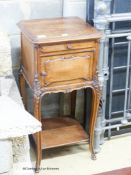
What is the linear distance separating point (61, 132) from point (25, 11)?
2.59 feet

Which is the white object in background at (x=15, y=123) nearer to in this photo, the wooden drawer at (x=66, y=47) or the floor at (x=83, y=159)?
the wooden drawer at (x=66, y=47)

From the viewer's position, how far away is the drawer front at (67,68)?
1.82 meters

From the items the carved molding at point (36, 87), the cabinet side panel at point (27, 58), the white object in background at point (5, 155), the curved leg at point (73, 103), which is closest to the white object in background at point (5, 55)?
the cabinet side panel at point (27, 58)

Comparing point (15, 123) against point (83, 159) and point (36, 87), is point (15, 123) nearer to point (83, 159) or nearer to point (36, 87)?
point (36, 87)

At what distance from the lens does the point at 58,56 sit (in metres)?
1.83

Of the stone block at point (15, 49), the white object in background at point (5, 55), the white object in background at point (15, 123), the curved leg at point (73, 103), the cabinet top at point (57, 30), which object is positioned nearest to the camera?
the white object in background at point (15, 123)

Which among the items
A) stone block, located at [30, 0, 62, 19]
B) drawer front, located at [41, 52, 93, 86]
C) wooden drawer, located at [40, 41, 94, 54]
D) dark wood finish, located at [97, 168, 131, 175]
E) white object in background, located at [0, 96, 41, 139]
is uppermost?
stone block, located at [30, 0, 62, 19]

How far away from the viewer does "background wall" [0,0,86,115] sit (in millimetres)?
2094

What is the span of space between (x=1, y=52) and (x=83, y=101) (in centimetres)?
74

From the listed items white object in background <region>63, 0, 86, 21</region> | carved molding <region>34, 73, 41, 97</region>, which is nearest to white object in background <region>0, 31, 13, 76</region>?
carved molding <region>34, 73, 41, 97</region>

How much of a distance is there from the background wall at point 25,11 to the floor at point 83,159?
0.58 metres

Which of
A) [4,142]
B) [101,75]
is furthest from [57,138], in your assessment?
[4,142]

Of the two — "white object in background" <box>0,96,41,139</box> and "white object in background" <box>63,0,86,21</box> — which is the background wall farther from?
"white object in background" <box>0,96,41,139</box>

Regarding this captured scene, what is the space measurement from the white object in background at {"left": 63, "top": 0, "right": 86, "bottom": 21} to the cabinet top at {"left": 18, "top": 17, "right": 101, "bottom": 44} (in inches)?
3.0
